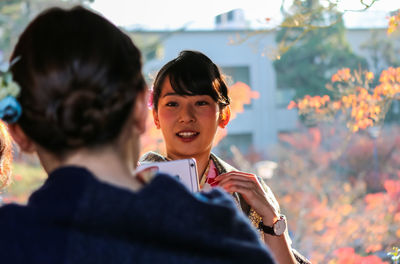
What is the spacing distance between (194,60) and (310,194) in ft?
15.9

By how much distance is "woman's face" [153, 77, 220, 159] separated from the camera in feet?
5.04

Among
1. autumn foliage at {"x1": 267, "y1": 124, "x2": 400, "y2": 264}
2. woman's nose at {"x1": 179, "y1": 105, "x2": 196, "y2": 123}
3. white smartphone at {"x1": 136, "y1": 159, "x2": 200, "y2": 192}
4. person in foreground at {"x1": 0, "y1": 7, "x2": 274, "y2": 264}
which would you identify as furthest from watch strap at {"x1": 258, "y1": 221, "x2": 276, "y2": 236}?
autumn foliage at {"x1": 267, "y1": 124, "x2": 400, "y2": 264}

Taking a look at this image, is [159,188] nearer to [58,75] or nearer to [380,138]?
[58,75]

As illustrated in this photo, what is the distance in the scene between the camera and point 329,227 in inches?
217

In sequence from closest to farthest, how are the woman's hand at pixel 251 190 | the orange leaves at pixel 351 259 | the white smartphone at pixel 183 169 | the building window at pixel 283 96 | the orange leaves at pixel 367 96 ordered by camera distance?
the white smartphone at pixel 183 169 < the woman's hand at pixel 251 190 < the orange leaves at pixel 367 96 < the orange leaves at pixel 351 259 < the building window at pixel 283 96

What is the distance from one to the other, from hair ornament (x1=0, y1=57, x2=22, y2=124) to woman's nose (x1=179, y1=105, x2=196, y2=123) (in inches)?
33.1

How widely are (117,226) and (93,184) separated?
0.07 m

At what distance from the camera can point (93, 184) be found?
26.1 inches

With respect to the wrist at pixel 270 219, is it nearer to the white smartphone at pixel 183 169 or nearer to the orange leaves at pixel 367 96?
the white smartphone at pixel 183 169

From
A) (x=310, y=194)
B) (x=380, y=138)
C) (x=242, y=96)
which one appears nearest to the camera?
(x=242, y=96)

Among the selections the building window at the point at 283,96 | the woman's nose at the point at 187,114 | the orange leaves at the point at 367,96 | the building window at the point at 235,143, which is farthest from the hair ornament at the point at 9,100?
the building window at the point at 283,96

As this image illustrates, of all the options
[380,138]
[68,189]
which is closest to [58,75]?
[68,189]

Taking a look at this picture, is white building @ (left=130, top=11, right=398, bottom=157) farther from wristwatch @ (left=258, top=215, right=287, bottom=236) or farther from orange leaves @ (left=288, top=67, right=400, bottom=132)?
wristwatch @ (left=258, top=215, right=287, bottom=236)

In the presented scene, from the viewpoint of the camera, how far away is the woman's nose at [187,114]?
1526 millimetres
